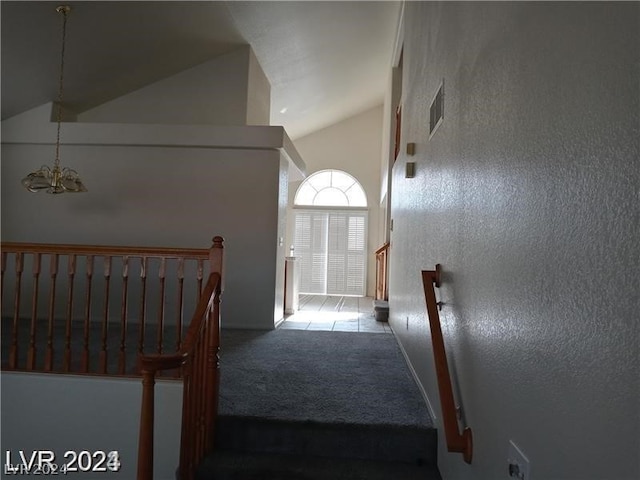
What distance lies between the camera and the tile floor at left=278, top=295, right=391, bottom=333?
222 inches

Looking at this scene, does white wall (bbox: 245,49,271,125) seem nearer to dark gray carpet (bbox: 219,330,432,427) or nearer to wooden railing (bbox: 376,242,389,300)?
wooden railing (bbox: 376,242,389,300)

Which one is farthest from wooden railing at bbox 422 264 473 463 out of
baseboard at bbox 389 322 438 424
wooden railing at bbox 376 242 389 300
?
wooden railing at bbox 376 242 389 300

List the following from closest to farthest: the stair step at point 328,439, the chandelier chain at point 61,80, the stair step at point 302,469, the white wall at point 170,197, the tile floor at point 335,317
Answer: the stair step at point 302,469 → the stair step at point 328,439 → the chandelier chain at point 61,80 → the white wall at point 170,197 → the tile floor at point 335,317

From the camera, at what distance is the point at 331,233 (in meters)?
10.7

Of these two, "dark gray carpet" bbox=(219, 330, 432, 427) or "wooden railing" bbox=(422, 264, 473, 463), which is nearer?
"wooden railing" bbox=(422, 264, 473, 463)

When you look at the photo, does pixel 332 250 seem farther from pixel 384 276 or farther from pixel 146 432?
pixel 146 432

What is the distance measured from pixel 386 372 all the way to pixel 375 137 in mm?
7822

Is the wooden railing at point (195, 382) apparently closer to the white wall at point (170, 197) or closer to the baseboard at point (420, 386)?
the baseboard at point (420, 386)

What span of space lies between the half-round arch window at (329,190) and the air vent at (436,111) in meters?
7.63

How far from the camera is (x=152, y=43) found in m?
5.06

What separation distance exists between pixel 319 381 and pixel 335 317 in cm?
335

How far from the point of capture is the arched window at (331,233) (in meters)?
10.6

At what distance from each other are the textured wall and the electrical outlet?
0.04 metres

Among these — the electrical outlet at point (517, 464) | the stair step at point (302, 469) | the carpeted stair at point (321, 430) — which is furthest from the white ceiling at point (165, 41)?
the electrical outlet at point (517, 464)
